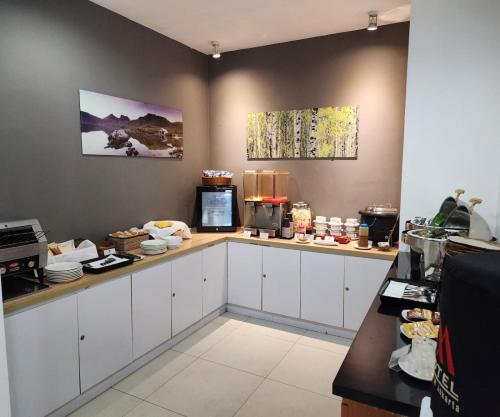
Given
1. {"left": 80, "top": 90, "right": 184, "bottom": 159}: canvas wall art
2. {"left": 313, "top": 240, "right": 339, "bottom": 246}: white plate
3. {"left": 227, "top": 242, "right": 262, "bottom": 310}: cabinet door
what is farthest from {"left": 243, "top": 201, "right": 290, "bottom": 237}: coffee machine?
{"left": 80, "top": 90, "right": 184, "bottom": 159}: canvas wall art

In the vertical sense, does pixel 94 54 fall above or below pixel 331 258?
above

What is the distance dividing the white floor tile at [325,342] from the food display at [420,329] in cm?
176

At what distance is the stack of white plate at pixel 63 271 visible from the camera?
2.09m

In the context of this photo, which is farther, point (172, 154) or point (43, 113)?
point (172, 154)

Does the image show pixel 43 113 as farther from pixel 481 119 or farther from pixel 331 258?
pixel 481 119

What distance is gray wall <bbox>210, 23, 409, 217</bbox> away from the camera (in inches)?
126

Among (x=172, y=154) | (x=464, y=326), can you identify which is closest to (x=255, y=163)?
(x=172, y=154)

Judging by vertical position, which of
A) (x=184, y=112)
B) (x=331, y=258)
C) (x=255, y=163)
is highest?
(x=184, y=112)

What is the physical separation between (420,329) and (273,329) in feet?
7.16

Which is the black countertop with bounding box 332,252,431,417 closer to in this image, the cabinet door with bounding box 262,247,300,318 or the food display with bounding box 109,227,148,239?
the cabinet door with bounding box 262,247,300,318

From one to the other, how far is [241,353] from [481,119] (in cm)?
247

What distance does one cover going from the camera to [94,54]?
275 centimetres

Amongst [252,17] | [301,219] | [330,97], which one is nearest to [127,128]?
[252,17]

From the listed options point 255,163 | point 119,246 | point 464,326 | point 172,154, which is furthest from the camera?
point 255,163
